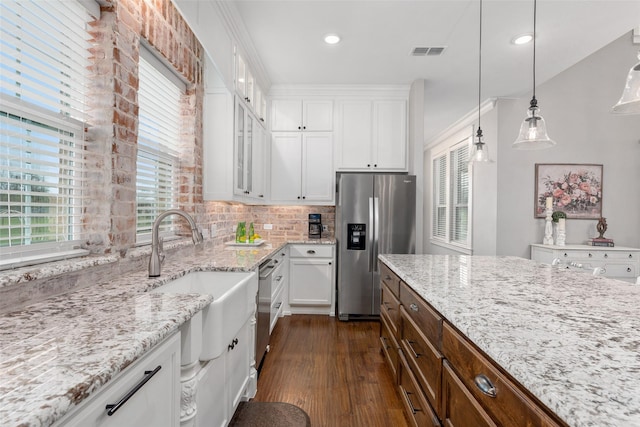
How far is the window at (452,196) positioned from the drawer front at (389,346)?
3.14 m

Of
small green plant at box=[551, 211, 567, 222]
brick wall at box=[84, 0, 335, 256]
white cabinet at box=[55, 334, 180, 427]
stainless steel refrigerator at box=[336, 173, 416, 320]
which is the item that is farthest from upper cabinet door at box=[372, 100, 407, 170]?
white cabinet at box=[55, 334, 180, 427]

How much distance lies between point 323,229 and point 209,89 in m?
2.28

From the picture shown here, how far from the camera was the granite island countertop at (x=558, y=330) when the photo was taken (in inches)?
23.4

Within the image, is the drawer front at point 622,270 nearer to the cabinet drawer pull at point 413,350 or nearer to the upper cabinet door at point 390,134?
the upper cabinet door at point 390,134

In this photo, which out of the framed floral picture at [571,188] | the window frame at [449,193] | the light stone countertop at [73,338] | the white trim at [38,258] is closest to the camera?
the light stone countertop at [73,338]

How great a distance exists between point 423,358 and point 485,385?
0.61 m

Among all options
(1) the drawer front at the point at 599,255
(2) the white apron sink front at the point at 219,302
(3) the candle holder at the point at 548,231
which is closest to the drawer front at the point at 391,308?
(2) the white apron sink front at the point at 219,302

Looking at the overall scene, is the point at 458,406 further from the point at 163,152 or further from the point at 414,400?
the point at 163,152

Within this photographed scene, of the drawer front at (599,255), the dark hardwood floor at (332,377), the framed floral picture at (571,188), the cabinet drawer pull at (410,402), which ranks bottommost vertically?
the dark hardwood floor at (332,377)

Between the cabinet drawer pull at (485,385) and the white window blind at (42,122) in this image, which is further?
the white window blind at (42,122)

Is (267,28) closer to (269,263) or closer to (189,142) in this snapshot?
(189,142)

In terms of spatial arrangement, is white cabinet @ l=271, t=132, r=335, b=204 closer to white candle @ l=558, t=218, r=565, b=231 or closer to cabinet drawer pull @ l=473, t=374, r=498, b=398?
white candle @ l=558, t=218, r=565, b=231

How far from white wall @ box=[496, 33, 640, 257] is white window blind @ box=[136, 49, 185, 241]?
13.4 ft

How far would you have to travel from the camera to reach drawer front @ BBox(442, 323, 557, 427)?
720 mm
